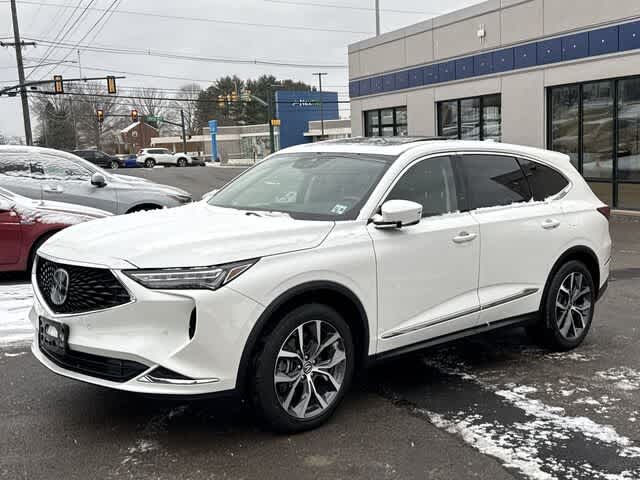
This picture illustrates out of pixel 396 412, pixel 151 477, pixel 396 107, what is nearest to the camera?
pixel 151 477

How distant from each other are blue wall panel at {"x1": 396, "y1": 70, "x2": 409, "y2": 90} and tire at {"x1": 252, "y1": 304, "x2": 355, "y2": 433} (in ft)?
61.9

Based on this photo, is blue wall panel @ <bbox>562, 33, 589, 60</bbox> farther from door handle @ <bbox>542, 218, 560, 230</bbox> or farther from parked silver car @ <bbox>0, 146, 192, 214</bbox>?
door handle @ <bbox>542, 218, 560, 230</bbox>

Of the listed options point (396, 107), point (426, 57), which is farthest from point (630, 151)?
point (396, 107)

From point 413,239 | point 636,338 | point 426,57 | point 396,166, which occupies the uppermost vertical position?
point 426,57

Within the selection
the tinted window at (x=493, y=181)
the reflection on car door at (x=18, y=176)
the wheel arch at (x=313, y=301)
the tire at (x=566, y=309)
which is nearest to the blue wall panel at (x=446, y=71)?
the reflection on car door at (x=18, y=176)

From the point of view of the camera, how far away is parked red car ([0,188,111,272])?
8625mm

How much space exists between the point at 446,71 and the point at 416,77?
147cm

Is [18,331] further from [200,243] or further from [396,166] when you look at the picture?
[396,166]

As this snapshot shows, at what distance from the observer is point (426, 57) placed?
21.1 meters

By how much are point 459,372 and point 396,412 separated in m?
1.01

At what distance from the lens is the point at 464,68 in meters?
19.6

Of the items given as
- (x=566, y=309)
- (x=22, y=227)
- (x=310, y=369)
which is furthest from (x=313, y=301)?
(x=22, y=227)

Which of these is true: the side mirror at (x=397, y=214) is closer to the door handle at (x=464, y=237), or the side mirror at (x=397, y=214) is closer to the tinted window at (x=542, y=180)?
the door handle at (x=464, y=237)

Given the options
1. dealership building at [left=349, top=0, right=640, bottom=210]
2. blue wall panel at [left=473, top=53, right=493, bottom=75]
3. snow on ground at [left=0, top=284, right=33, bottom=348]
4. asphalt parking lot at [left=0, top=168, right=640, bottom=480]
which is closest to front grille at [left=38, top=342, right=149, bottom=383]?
asphalt parking lot at [left=0, top=168, right=640, bottom=480]
